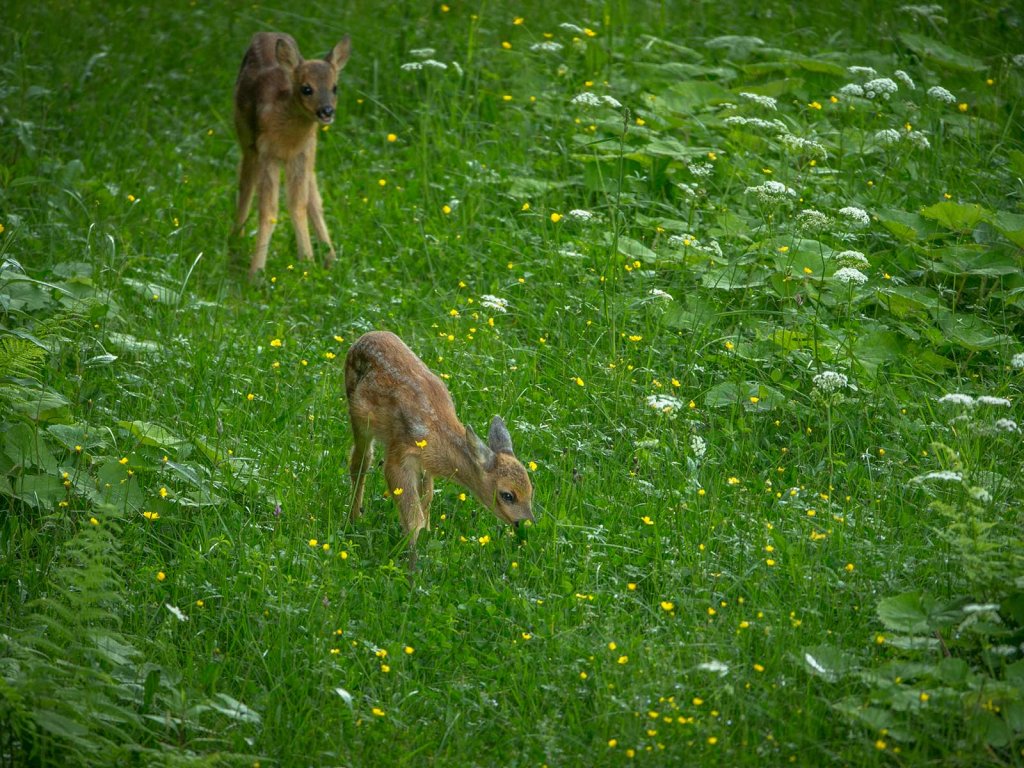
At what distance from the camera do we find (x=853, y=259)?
7.88 metres

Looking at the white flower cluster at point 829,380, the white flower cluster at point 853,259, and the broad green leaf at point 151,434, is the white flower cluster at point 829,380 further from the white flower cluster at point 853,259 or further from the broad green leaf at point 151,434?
the broad green leaf at point 151,434

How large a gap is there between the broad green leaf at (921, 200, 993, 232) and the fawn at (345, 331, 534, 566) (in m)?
3.58

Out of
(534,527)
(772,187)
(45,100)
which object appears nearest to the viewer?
(534,527)

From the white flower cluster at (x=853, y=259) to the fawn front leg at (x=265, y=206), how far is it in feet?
15.4

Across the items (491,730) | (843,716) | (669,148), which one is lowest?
(491,730)

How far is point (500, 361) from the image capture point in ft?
27.9

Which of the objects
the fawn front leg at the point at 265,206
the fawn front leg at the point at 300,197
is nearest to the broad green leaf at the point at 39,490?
the fawn front leg at the point at 265,206

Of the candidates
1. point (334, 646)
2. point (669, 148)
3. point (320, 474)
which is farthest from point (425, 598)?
point (669, 148)

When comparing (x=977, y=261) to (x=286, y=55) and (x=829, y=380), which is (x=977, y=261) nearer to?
(x=829, y=380)

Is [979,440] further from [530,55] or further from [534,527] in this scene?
[530,55]

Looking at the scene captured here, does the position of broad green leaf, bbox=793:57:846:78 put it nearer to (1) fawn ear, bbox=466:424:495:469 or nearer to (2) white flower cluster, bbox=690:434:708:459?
(2) white flower cluster, bbox=690:434:708:459

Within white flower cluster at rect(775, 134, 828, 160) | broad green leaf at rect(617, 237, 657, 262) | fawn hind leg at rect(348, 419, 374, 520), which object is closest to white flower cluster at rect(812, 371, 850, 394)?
white flower cluster at rect(775, 134, 828, 160)

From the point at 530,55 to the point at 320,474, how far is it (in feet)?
20.8

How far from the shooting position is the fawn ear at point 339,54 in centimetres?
1075
